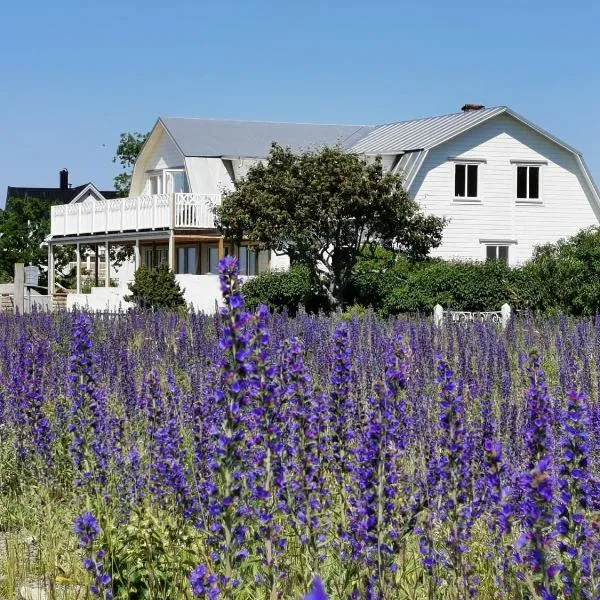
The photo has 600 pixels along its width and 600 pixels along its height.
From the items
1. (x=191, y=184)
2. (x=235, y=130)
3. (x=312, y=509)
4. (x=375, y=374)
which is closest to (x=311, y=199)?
(x=191, y=184)

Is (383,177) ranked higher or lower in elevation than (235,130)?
lower

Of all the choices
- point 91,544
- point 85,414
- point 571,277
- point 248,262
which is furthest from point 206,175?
point 91,544

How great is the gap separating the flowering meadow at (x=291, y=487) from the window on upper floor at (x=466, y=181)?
32502 millimetres

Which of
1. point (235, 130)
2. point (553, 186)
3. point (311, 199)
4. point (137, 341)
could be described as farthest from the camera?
point (235, 130)

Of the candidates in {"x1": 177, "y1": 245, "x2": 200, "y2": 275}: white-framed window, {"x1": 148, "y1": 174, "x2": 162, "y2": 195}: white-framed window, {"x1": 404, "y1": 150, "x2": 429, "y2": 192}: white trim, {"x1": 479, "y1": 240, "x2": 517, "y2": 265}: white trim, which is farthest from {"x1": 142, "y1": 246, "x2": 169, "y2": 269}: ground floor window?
{"x1": 479, "y1": 240, "x2": 517, "y2": 265}: white trim

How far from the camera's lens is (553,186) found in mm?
41719

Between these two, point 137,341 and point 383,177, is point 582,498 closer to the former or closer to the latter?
point 137,341

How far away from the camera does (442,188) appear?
4031cm

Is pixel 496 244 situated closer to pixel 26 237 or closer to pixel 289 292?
pixel 289 292

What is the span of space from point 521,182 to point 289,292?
12267 mm

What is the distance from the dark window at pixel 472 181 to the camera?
41.1 m

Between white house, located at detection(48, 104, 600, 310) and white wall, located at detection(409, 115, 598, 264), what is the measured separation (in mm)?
33

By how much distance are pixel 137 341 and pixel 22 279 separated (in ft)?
61.0

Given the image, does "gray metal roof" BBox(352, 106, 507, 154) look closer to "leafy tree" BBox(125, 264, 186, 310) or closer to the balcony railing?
the balcony railing
